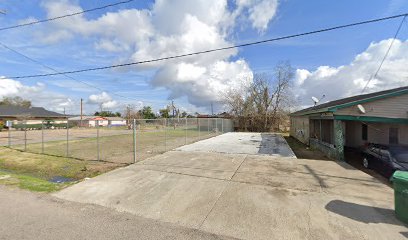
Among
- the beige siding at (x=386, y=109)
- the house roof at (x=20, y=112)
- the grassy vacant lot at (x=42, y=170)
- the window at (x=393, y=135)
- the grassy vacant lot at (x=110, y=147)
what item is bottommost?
the grassy vacant lot at (x=42, y=170)

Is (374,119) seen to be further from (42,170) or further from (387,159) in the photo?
(42,170)

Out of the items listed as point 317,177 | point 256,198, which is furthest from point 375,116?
point 256,198

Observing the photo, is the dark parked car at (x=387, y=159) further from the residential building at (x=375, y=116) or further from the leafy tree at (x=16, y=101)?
the leafy tree at (x=16, y=101)

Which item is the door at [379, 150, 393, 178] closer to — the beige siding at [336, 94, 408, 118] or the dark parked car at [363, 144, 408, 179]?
the dark parked car at [363, 144, 408, 179]

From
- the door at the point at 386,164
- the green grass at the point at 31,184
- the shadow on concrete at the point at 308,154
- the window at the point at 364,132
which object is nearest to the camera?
the green grass at the point at 31,184

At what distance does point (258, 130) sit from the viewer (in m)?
34.9

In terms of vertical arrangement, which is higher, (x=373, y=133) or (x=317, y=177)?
(x=373, y=133)

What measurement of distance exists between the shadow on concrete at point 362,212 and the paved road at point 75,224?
2.85 m

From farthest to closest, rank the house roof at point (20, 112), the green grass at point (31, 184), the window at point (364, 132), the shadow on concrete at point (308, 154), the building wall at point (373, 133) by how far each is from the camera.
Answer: the house roof at point (20, 112), the window at point (364, 132), the building wall at point (373, 133), the shadow on concrete at point (308, 154), the green grass at point (31, 184)

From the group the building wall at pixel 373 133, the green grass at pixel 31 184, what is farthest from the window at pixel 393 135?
the green grass at pixel 31 184

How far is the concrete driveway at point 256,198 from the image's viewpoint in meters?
4.05

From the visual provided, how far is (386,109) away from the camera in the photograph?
9633mm

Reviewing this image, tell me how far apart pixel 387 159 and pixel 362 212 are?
480 centimetres

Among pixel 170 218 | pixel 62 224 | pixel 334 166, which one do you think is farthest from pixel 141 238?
pixel 334 166
